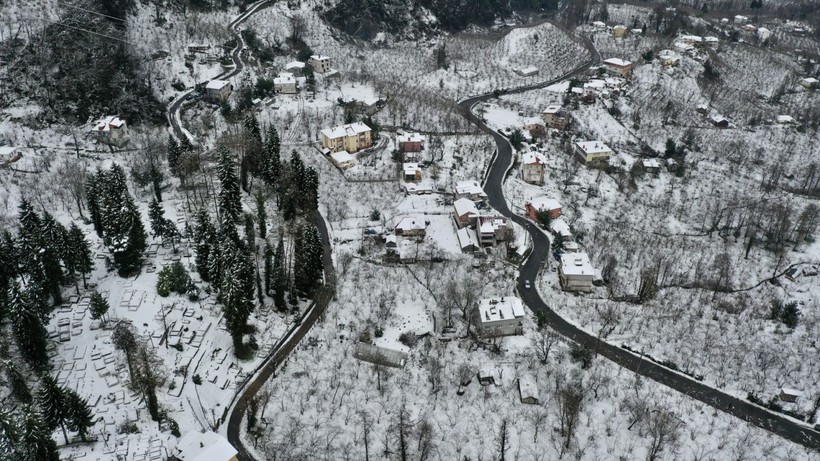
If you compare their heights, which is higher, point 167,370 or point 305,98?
point 305,98

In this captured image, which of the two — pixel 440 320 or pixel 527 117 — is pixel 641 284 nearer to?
pixel 440 320

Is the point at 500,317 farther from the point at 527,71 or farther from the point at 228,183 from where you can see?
the point at 527,71

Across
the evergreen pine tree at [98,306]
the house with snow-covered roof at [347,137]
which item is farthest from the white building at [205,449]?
the house with snow-covered roof at [347,137]

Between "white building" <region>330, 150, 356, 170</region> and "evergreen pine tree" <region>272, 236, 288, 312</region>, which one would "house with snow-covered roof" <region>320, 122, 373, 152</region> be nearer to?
"white building" <region>330, 150, 356, 170</region>

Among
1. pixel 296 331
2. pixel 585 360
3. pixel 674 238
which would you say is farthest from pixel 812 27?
pixel 296 331

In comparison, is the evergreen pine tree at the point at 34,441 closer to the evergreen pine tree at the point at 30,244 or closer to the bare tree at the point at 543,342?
the evergreen pine tree at the point at 30,244

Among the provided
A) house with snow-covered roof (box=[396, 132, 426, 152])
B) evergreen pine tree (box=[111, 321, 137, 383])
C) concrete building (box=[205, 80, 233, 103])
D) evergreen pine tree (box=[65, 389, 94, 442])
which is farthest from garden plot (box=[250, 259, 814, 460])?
concrete building (box=[205, 80, 233, 103])
